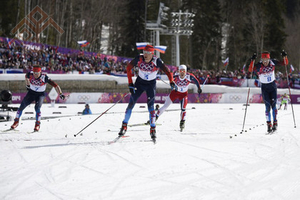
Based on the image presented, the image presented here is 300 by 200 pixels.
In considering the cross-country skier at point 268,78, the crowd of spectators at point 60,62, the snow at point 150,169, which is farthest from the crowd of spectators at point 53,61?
the snow at point 150,169

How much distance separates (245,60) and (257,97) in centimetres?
2720

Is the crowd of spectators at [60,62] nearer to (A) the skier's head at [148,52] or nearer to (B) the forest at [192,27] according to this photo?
(B) the forest at [192,27]

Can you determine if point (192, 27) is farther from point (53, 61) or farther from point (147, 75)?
point (147, 75)

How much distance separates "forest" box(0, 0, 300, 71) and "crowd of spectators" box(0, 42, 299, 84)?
12.9 meters

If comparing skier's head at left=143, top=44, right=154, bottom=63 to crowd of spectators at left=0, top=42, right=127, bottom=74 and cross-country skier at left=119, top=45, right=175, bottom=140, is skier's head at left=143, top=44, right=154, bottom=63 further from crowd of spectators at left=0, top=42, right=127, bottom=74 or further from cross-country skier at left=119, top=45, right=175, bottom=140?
crowd of spectators at left=0, top=42, right=127, bottom=74

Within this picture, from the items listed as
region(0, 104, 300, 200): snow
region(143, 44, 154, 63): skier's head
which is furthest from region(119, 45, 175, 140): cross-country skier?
region(0, 104, 300, 200): snow

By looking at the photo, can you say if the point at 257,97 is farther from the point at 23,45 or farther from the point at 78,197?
the point at 78,197

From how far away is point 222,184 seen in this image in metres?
5.11

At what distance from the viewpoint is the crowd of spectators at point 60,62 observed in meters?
31.7

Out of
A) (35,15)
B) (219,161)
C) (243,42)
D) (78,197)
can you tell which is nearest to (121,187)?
(78,197)

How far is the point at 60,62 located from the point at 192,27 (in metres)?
27.5

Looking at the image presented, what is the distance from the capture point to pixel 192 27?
188 feet

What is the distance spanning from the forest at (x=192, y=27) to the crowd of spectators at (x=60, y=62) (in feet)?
42.2

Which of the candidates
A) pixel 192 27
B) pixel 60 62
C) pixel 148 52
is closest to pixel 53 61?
pixel 60 62
